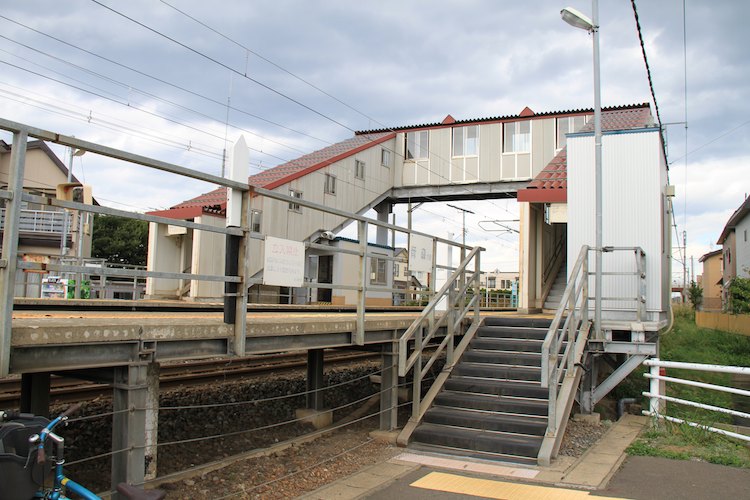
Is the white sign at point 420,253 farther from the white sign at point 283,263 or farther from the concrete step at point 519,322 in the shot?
the white sign at point 283,263

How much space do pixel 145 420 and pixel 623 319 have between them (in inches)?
349

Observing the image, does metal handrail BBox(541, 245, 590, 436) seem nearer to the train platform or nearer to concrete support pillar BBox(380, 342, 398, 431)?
the train platform

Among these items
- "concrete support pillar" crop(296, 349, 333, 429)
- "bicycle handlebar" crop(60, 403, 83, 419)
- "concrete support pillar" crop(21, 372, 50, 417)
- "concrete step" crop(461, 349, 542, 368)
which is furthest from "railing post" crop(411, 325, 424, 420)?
"bicycle handlebar" crop(60, 403, 83, 419)

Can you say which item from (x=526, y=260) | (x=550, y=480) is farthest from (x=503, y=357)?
(x=526, y=260)

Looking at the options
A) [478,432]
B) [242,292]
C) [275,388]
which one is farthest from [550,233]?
[242,292]

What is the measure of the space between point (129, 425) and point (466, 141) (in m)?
24.7

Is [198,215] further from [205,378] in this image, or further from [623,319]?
[623,319]

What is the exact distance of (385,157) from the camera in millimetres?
28406

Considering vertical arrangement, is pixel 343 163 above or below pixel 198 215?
above

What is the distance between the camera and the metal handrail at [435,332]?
7.52m

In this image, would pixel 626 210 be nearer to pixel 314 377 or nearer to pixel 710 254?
pixel 314 377

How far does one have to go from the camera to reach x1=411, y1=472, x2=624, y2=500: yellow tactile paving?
5.36m

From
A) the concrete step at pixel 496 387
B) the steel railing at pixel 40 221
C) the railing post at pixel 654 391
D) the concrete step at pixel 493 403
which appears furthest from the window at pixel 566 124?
the concrete step at pixel 493 403

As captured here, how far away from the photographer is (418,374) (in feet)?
25.8
